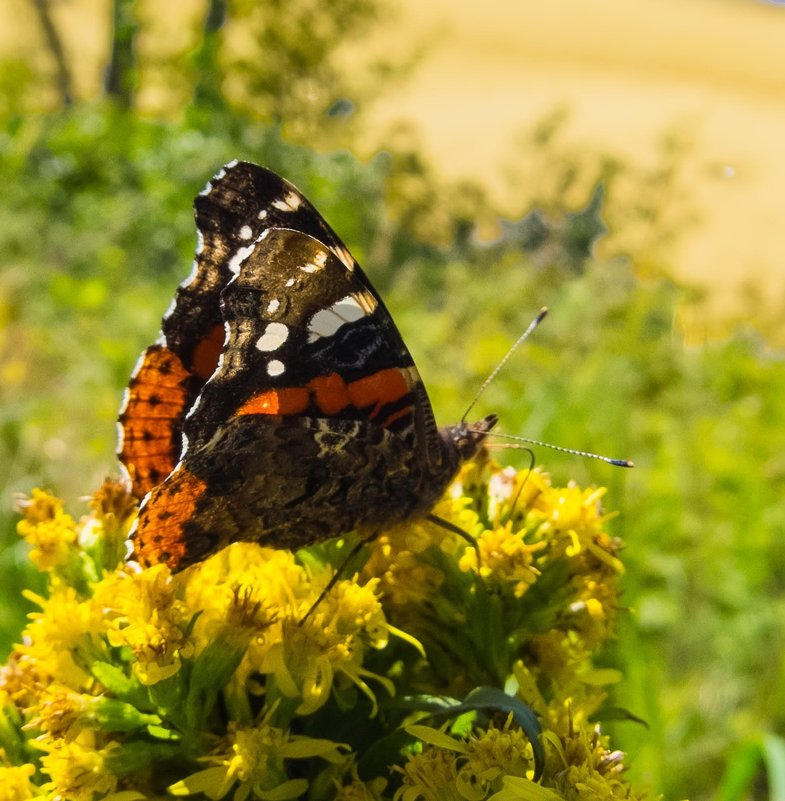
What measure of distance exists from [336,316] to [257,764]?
2.01 feet

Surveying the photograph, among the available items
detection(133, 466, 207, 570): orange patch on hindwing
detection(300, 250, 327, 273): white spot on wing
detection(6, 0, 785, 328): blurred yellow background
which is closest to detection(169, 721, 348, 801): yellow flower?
detection(133, 466, 207, 570): orange patch on hindwing

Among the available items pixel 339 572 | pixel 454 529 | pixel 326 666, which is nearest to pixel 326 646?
pixel 326 666

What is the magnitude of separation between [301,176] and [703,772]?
15.5 ft

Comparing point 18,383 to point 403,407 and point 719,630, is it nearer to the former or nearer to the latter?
point 719,630

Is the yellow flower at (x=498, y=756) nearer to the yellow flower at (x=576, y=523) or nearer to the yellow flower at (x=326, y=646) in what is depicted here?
the yellow flower at (x=326, y=646)

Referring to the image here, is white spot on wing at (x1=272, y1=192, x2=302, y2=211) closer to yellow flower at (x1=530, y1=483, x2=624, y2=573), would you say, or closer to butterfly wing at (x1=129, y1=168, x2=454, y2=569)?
butterfly wing at (x1=129, y1=168, x2=454, y2=569)

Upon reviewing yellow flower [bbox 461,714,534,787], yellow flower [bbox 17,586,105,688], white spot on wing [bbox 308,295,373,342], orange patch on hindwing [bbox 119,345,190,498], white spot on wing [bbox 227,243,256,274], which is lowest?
yellow flower [bbox 461,714,534,787]

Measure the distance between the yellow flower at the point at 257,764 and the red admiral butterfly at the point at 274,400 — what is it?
0.85ft

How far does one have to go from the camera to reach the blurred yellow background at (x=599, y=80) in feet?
38.2

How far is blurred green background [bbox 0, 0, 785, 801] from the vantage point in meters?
3.27

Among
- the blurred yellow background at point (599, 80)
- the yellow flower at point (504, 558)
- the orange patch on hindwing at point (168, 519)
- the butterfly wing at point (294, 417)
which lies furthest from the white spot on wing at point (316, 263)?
the blurred yellow background at point (599, 80)

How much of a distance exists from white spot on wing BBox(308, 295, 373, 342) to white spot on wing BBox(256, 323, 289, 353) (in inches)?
1.7

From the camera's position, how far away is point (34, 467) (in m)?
4.12

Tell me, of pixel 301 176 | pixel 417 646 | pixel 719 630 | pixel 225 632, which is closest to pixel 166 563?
pixel 225 632
